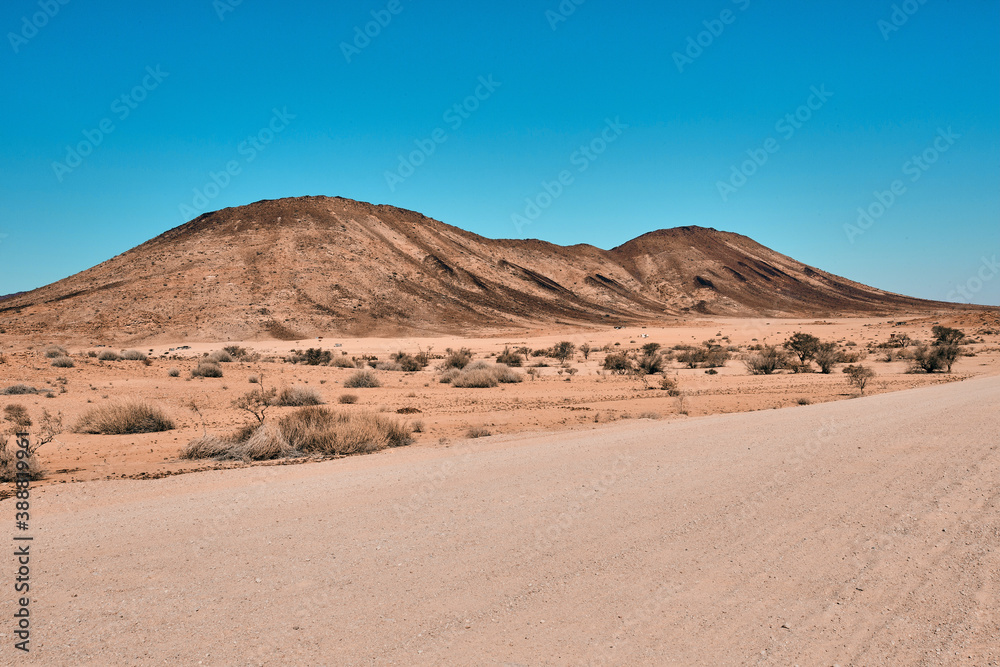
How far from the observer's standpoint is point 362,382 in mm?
22812

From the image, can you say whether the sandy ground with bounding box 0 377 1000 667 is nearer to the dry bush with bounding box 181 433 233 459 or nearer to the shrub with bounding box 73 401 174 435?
the dry bush with bounding box 181 433 233 459


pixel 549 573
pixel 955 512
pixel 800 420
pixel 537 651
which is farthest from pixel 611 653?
pixel 800 420

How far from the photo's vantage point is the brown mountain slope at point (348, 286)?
7000 cm

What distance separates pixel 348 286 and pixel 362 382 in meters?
61.0

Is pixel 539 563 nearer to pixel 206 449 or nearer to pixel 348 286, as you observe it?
pixel 206 449

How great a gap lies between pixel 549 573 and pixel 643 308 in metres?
118

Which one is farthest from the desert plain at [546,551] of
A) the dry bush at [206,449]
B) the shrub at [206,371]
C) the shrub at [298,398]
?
the shrub at [206,371]

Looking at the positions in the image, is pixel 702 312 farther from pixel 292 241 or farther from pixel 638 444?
pixel 638 444

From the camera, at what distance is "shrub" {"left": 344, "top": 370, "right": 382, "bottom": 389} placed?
22641mm

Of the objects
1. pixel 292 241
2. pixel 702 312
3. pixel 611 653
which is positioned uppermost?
pixel 292 241

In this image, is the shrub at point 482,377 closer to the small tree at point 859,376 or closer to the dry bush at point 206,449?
the small tree at point 859,376

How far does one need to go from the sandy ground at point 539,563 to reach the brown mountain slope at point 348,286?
6392 centimetres

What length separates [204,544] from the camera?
225 inches

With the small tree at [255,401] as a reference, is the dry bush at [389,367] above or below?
above
